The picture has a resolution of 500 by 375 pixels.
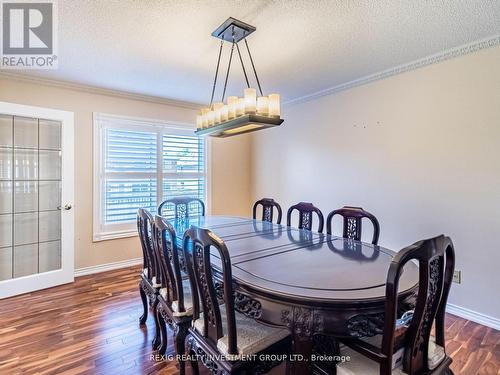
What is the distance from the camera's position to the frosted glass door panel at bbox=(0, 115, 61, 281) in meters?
3.17

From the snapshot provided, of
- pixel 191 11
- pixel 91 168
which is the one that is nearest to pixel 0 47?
pixel 91 168

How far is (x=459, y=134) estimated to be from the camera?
8.73 feet

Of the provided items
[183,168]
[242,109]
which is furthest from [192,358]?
[183,168]

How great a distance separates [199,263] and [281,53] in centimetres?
221

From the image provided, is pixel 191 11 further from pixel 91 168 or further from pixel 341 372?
pixel 91 168

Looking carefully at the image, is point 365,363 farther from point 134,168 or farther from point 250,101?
point 134,168

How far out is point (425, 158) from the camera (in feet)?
9.57

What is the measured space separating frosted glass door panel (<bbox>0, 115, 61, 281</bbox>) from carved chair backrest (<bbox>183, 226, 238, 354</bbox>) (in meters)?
2.79

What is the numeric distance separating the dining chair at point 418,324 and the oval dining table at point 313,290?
4.2 inches

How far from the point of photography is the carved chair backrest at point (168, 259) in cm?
179

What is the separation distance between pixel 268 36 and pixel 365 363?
2.43 metres

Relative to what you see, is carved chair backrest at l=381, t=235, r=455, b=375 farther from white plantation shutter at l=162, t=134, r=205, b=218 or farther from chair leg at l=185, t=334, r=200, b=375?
white plantation shutter at l=162, t=134, r=205, b=218

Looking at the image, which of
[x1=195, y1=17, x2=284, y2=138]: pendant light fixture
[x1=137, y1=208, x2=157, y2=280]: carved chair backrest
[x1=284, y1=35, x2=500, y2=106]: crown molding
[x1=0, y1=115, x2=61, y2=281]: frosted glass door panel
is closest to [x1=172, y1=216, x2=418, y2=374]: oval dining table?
[x1=137, y1=208, x2=157, y2=280]: carved chair backrest

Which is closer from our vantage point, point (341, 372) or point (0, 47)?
point (341, 372)
